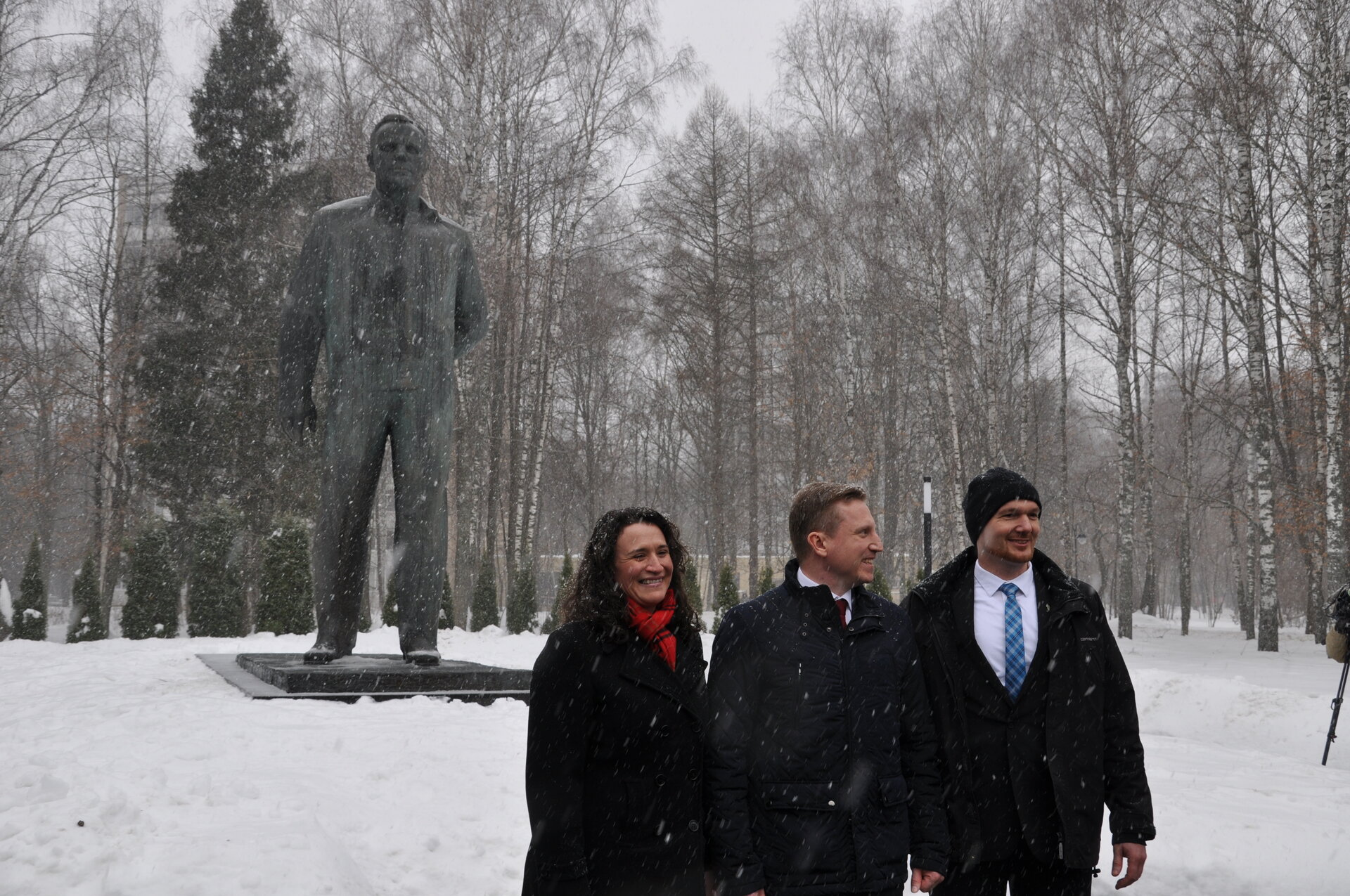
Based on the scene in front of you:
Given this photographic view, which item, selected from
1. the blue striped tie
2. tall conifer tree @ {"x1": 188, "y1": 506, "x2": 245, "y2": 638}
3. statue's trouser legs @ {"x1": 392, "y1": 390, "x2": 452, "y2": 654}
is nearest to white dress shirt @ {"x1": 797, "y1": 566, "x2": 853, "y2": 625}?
the blue striped tie

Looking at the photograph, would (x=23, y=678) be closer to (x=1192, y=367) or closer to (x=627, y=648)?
(x=627, y=648)

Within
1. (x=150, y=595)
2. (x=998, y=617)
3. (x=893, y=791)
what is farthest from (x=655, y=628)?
(x=150, y=595)

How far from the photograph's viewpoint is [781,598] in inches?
125

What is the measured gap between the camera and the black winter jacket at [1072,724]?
10.0 feet

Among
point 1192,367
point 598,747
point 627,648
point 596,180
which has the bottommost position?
point 598,747

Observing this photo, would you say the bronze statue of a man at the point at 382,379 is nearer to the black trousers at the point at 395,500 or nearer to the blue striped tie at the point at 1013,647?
the black trousers at the point at 395,500

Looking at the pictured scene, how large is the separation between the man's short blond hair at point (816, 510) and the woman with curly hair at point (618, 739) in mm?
A: 459

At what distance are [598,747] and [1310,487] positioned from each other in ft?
63.2

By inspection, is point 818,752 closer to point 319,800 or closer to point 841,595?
point 841,595

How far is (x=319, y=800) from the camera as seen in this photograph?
446 centimetres

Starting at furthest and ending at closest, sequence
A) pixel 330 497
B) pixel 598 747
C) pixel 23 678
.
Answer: pixel 23 678
pixel 330 497
pixel 598 747

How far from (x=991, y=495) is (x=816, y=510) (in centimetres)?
58

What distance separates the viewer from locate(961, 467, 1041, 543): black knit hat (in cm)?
331

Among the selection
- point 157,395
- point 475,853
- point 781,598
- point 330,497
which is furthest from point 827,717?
point 157,395
